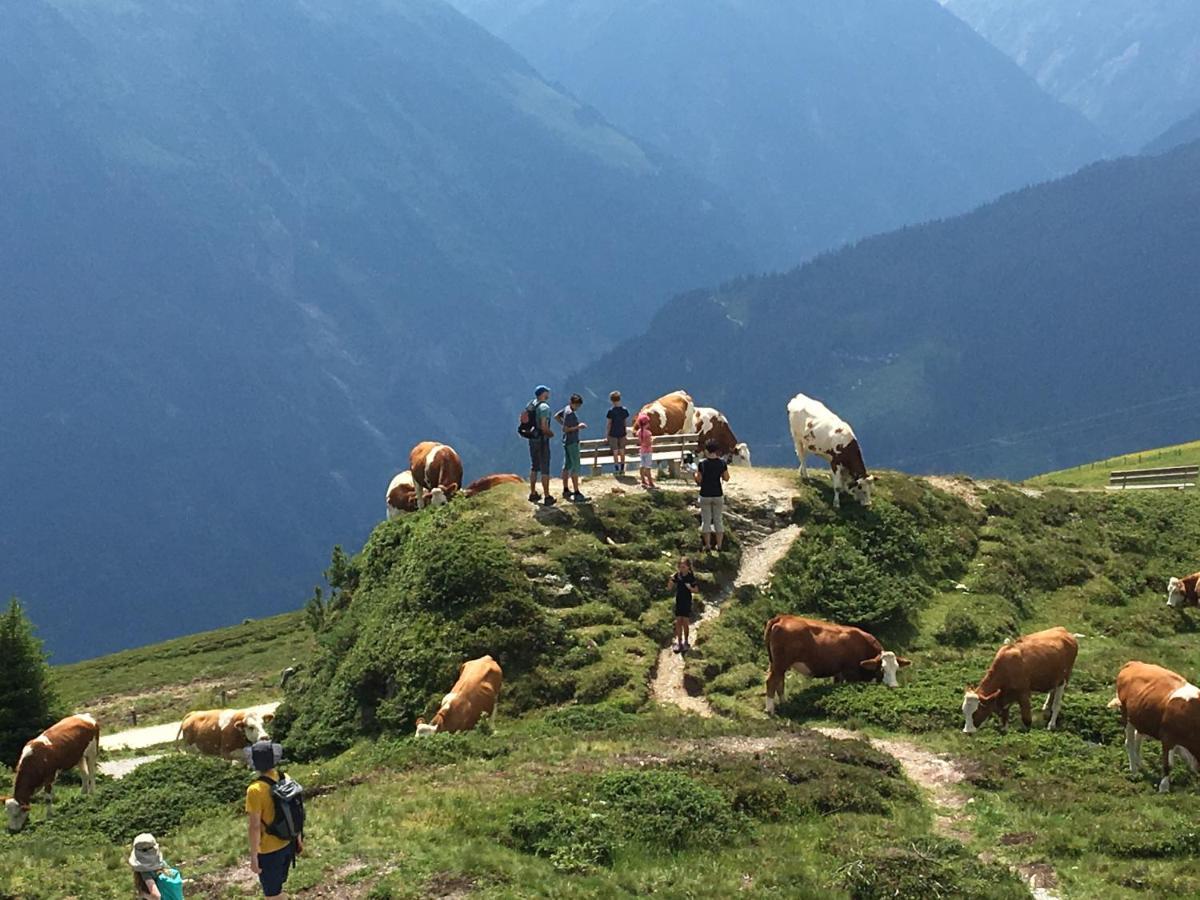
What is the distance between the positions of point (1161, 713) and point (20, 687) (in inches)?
1303

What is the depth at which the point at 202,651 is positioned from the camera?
82125 mm

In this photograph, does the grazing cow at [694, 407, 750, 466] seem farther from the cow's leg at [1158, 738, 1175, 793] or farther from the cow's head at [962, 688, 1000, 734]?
the cow's leg at [1158, 738, 1175, 793]

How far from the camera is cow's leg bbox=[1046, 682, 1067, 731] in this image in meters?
20.8

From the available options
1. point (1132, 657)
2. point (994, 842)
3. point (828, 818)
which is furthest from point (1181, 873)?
point (1132, 657)

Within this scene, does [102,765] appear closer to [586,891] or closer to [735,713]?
[735,713]

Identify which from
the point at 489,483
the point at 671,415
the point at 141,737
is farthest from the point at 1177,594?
the point at 141,737

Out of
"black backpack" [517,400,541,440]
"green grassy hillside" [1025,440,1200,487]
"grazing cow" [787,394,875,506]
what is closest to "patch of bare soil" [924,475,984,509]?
"grazing cow" [787,394,875,506]

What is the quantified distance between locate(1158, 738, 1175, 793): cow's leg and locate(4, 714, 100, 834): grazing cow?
1974 cm

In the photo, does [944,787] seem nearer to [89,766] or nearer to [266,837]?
[266,837]

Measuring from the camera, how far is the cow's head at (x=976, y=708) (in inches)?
829

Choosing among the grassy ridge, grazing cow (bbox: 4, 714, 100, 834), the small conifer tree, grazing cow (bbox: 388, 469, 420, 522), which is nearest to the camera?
grazing cow (bbox: 4, 714, 100, 834)

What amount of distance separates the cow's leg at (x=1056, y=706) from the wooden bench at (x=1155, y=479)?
122 feet

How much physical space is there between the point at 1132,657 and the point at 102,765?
2883 cm

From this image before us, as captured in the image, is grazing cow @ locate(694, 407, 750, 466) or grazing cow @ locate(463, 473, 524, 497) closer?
grazing cow @ locate(463, 473, 524, 497)
